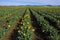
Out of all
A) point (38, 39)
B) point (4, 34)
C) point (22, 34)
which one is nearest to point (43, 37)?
point (38, 39)

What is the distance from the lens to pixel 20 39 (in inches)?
459

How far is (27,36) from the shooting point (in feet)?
39.5

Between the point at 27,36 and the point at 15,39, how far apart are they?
976 mm

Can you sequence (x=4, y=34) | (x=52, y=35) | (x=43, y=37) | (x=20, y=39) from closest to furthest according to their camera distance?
(x=20, y=39) < (x=52, y=35) < (x=43, y=37) < (x=4, y=34)

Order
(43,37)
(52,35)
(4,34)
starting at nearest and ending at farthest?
(52,35)
(43,37)
(4,34)

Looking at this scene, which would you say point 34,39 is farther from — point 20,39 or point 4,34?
point 4,34

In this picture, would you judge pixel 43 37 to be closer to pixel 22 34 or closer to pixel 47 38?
pixel 47 38

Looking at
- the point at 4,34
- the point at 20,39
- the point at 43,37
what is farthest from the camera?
the point at 4,34

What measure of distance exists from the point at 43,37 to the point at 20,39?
226 centimetres

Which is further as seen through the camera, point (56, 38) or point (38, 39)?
point (38, 39)

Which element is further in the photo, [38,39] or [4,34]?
[4,34]

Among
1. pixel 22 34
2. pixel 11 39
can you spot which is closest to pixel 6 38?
pixel 11 39

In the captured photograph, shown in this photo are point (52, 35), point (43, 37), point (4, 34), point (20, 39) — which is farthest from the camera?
point (4, 34)

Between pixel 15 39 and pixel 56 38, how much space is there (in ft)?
8.52
